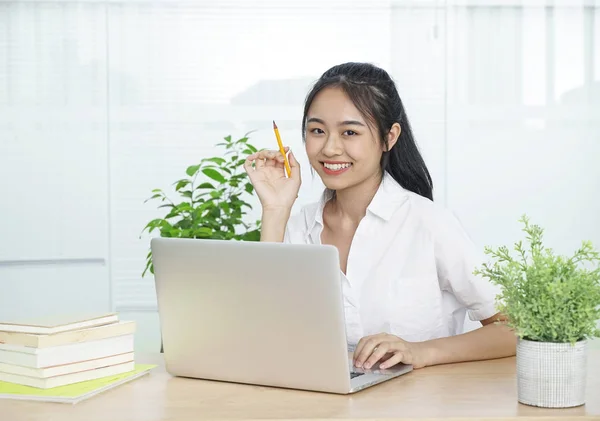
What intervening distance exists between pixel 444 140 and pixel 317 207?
179cm

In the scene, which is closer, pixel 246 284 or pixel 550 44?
pixel 246 284

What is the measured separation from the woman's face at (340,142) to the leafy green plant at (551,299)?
90 centimetres

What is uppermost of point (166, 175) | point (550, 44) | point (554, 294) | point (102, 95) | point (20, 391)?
point (550, 44)

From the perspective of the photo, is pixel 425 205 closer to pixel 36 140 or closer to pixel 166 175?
pixel 166 175

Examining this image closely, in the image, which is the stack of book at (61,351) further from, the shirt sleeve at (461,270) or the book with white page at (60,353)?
the shirt sleeve at (461,270)

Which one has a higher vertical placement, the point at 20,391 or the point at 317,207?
the point at 317,207

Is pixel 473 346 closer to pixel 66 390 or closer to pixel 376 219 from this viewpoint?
pixel 376 219

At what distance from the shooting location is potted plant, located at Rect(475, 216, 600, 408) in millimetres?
1438

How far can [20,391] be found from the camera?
1646mm

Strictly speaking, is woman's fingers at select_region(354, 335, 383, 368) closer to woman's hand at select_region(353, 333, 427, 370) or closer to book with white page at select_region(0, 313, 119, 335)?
woman's hand at select_region(353, 333, 427, 370)

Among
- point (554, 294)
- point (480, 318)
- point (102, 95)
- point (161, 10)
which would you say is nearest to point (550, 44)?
point (161, 10)

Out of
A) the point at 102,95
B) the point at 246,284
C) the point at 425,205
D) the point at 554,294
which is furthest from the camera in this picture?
the point at 102,95

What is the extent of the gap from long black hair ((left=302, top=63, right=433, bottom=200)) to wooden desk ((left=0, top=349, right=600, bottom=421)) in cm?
84

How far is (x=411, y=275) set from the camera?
89.7 inches
